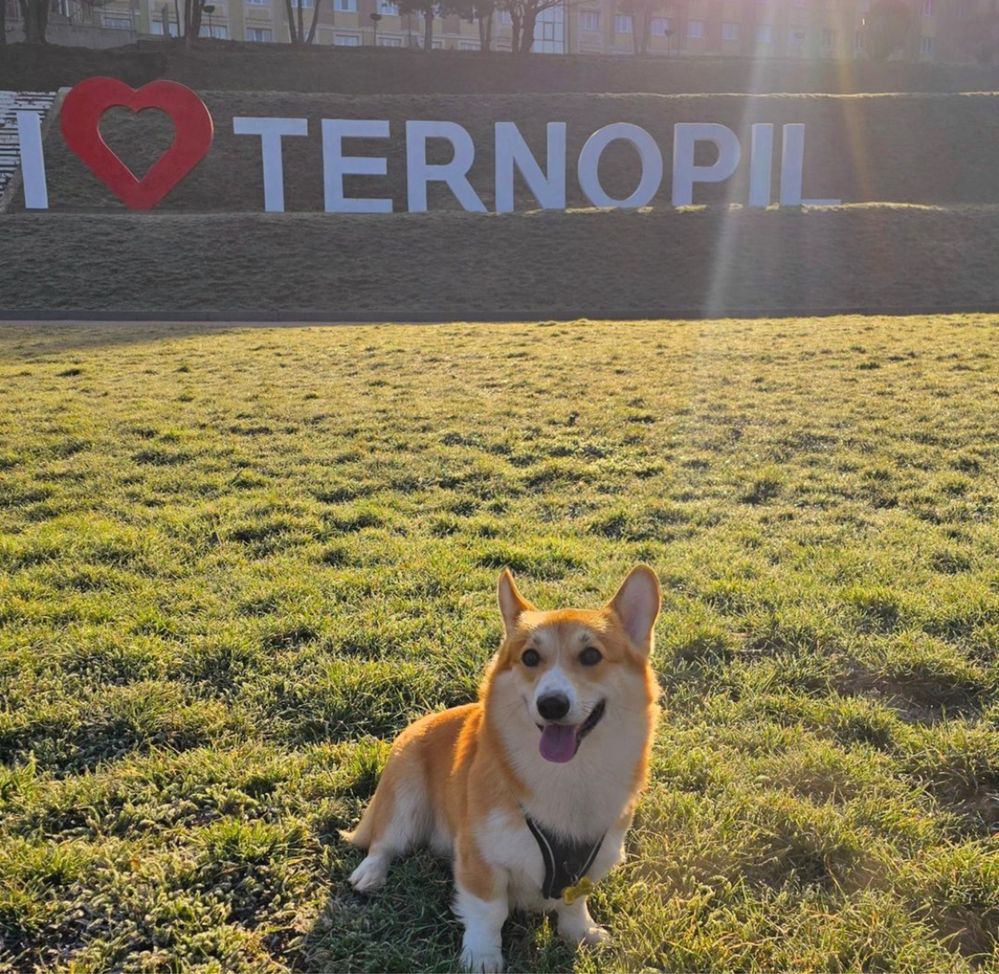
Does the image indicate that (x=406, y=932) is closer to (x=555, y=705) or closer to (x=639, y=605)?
(x=555, y=705)

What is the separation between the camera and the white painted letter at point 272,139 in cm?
2403

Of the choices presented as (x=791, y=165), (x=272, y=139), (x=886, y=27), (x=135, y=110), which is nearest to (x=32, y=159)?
(x=135, y=110)

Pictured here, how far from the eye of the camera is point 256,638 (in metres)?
4.31

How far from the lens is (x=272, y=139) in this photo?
24.2m

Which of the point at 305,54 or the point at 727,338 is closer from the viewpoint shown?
the point at 727,338

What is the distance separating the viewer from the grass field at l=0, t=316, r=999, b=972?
2666 mm

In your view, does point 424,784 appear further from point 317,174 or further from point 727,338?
point 317,174

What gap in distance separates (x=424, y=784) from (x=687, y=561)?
9.36 ft

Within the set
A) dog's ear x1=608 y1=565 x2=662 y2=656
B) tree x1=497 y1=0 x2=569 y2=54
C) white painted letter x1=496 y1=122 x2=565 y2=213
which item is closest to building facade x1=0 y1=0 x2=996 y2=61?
tree x1=497 y1=0 x2=569 y2=54

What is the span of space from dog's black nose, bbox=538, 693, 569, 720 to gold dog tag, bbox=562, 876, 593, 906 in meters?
0.54

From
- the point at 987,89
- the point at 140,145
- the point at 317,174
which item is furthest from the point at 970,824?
the point at 987,89

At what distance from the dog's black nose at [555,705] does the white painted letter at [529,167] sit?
961 inches

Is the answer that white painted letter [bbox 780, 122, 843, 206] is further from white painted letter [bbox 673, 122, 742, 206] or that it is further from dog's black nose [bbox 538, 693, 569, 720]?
dog's black nose [bbox 538, 693, 569, 720]

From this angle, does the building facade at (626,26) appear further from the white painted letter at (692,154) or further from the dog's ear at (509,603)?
the dog's ear at (509,603)
